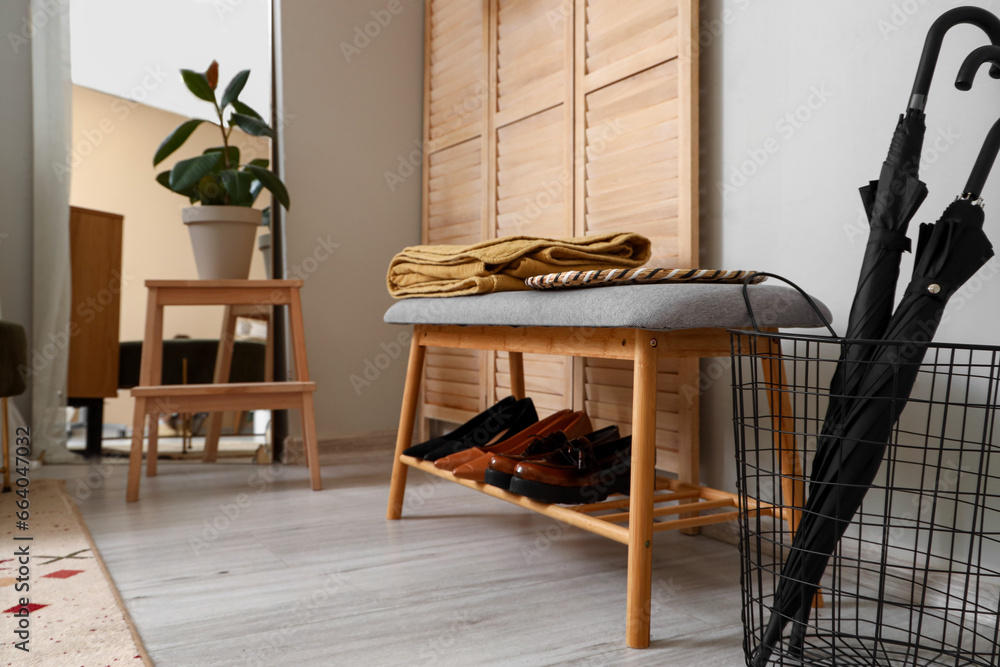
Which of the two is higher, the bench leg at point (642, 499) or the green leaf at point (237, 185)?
the green leaf at point (237, 185)

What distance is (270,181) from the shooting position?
2004 mm

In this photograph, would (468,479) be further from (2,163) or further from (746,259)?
(2,163)

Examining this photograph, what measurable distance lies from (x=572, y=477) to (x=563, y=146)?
3.02ft

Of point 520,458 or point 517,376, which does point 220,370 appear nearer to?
point 517,376

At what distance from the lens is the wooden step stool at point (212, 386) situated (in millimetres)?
1806

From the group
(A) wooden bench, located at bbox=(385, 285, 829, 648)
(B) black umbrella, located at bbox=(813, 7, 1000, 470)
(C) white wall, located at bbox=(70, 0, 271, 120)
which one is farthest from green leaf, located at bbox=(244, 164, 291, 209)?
(B) black umbrella, located at bbox=(813, 7, 1000, 470)

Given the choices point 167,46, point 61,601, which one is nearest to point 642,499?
point 61,601

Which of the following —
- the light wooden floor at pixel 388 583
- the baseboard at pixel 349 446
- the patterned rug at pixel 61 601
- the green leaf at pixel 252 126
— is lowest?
the light wooden floor at pixel 388 583

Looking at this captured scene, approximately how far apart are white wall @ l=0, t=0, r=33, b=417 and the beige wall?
14 centimetres

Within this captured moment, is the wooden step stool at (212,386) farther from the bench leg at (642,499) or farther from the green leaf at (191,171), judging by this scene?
the bench leg at (642,499)

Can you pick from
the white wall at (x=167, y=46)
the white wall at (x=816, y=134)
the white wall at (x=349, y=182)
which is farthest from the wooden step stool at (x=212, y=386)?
the white wall at (x=816, y=134)

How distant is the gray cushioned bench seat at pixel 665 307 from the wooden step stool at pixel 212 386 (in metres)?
0.93

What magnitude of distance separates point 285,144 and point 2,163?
0.81 metres

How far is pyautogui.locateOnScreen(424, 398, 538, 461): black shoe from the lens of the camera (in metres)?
1.60
